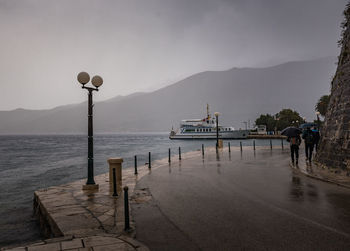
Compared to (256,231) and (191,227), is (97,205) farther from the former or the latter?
(256,231)

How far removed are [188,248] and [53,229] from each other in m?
3.08

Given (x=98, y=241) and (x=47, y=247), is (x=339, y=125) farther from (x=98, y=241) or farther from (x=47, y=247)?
(x=47, y=247)

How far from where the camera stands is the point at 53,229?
4.79 meters

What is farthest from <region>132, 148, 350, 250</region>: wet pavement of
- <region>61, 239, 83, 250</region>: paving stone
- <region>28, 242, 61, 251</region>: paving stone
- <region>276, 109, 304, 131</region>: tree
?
<region>276, 109, 304, 131</region>: tree

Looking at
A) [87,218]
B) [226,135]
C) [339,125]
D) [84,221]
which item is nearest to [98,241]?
[84,221]

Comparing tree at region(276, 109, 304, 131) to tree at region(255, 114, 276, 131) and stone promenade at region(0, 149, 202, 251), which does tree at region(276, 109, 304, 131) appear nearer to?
tree at region(255, 114, 276, 131)

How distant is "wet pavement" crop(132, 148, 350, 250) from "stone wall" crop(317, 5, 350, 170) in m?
2.01

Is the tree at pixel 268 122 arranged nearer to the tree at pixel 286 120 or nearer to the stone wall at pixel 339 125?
the tree at pixel 286 120

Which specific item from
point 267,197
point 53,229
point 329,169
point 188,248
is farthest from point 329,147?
point 53,229

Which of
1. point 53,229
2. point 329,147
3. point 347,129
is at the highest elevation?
point 347,129

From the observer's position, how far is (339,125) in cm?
977

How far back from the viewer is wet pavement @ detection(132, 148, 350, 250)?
3.75 meters

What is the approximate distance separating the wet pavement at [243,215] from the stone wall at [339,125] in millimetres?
2013

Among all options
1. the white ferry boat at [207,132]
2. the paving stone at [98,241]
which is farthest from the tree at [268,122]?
the paving stone at [98,241]
